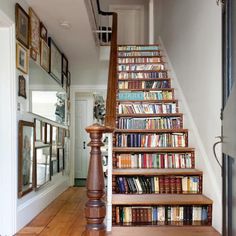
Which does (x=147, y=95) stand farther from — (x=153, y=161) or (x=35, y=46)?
(x=35, y=46)

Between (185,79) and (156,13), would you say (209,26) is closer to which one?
(185,79)

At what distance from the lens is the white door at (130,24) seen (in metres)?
7.95

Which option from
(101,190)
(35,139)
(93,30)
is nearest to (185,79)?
(93,30)

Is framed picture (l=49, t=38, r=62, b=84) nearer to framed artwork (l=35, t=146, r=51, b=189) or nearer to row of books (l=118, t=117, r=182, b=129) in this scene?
framed artwork (l=35, t=146, r=51, b=189)

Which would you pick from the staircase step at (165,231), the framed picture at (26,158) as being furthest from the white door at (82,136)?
the staircase step at (165,231)

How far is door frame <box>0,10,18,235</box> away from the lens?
120 inches

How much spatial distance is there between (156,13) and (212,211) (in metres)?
5.18

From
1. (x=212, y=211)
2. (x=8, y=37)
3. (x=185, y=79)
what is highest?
(x=8, y=37)

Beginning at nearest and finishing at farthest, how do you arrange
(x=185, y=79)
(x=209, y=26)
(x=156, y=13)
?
(x=209, y=26)
(x=185, y=79)
(x=156, y=13)

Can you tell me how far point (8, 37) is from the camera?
3.05 meters

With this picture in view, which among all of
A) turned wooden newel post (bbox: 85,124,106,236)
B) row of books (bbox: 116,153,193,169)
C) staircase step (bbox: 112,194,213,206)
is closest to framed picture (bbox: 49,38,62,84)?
row of books (bbox: 116,153,193,169)

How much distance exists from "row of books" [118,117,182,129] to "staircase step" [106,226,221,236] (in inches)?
61.5

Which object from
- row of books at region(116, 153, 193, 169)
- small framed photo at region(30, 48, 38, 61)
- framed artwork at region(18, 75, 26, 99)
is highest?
small framed photo at region(30, 48, 38, 61)

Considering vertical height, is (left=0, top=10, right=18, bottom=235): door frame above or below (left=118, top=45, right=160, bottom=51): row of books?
below
